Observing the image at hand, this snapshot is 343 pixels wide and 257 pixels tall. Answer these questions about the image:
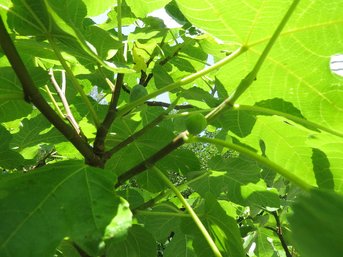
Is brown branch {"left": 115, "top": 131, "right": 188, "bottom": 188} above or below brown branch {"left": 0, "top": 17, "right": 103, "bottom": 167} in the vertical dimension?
below

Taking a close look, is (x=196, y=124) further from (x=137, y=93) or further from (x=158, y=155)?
(x=137, y=93)

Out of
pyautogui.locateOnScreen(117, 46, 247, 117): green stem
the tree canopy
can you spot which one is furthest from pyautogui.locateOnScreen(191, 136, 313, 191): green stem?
pyautogui.locateOnScreen(117, 46, 247, 117): green stem

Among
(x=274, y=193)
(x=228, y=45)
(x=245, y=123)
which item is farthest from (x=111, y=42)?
(x=274, y=193)

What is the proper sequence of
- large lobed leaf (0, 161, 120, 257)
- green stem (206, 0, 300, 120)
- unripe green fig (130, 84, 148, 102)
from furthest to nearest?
unripe green fig (130, 84, 148, 102), green stem (206, 0, 300, 120), large lobed leaf (0, 161, 120, 257)

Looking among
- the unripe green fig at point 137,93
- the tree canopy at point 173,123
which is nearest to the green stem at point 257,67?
the tree canopy at point 173,123

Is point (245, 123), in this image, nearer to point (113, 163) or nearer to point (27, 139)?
point (113, 163)

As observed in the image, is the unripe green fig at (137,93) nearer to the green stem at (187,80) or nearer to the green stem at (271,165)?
the green stem at (187,80)

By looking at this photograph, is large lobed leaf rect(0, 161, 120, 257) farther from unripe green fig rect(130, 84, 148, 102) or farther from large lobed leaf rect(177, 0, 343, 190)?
large lobed leaf rect(177, 0, 343, 190)

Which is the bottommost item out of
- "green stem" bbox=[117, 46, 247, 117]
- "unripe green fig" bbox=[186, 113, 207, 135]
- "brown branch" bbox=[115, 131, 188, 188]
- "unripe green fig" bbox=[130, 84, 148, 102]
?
"brown branch" bbox=[115, 131, 188, 188]

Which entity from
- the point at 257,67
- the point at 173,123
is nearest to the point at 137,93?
the point at 257,67
